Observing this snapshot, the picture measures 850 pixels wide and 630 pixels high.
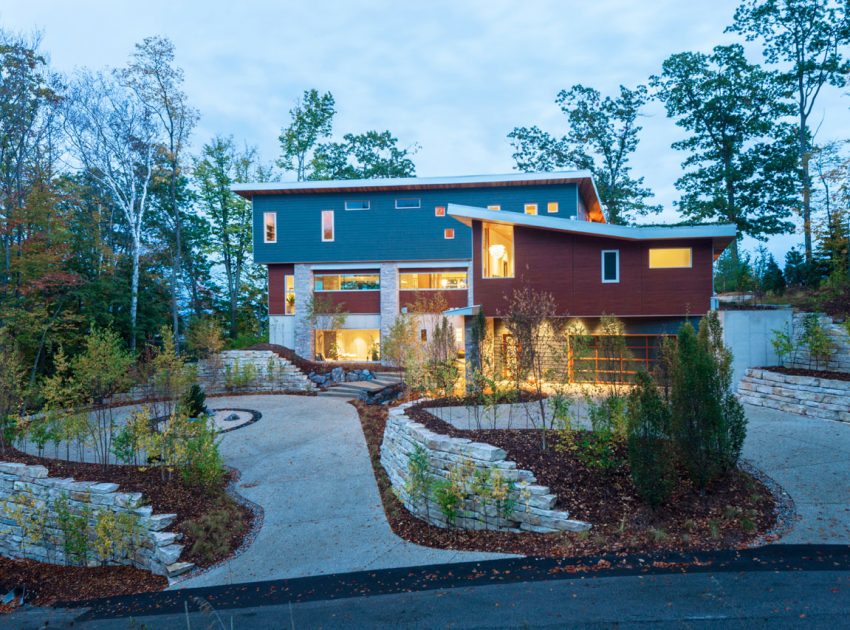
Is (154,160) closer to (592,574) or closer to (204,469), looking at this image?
(204,469)

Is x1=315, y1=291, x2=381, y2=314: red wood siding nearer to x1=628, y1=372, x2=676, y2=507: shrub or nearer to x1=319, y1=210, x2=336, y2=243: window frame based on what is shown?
x1=319, y1=210, x2=336, y2=243: window frame

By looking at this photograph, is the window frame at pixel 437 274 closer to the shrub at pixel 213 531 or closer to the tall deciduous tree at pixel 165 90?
the tall deciduous tree at pixel 165 90

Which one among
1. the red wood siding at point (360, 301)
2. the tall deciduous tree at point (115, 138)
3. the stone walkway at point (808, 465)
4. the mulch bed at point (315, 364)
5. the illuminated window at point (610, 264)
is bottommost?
the stone walkway at point (808, 465)

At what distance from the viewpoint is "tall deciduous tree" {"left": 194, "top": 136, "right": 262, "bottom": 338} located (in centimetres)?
2698

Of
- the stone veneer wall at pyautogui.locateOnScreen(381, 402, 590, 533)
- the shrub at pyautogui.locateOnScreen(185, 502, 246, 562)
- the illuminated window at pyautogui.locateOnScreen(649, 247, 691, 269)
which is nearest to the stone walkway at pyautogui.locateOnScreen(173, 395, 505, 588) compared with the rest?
the shrub at pyautogui.locateOnScreen(185, 502, 246, 562)

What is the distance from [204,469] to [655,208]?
27.6 metres

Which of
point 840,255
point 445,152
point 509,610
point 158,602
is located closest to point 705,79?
point 840,255

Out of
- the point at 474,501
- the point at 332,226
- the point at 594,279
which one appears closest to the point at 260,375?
the point at 332,226

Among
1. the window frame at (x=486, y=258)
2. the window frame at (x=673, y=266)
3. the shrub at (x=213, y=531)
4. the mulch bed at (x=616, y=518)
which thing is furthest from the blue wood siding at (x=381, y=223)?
the shrub at (x=213, y=531)

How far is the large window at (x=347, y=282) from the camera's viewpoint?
2119 cm

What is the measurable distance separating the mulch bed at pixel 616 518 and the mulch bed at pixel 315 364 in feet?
40.0

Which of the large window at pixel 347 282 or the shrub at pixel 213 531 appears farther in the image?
the large window at pixel 347 282

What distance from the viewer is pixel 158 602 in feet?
16.5

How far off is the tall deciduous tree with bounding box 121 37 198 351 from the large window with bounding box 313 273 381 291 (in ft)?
22.0
